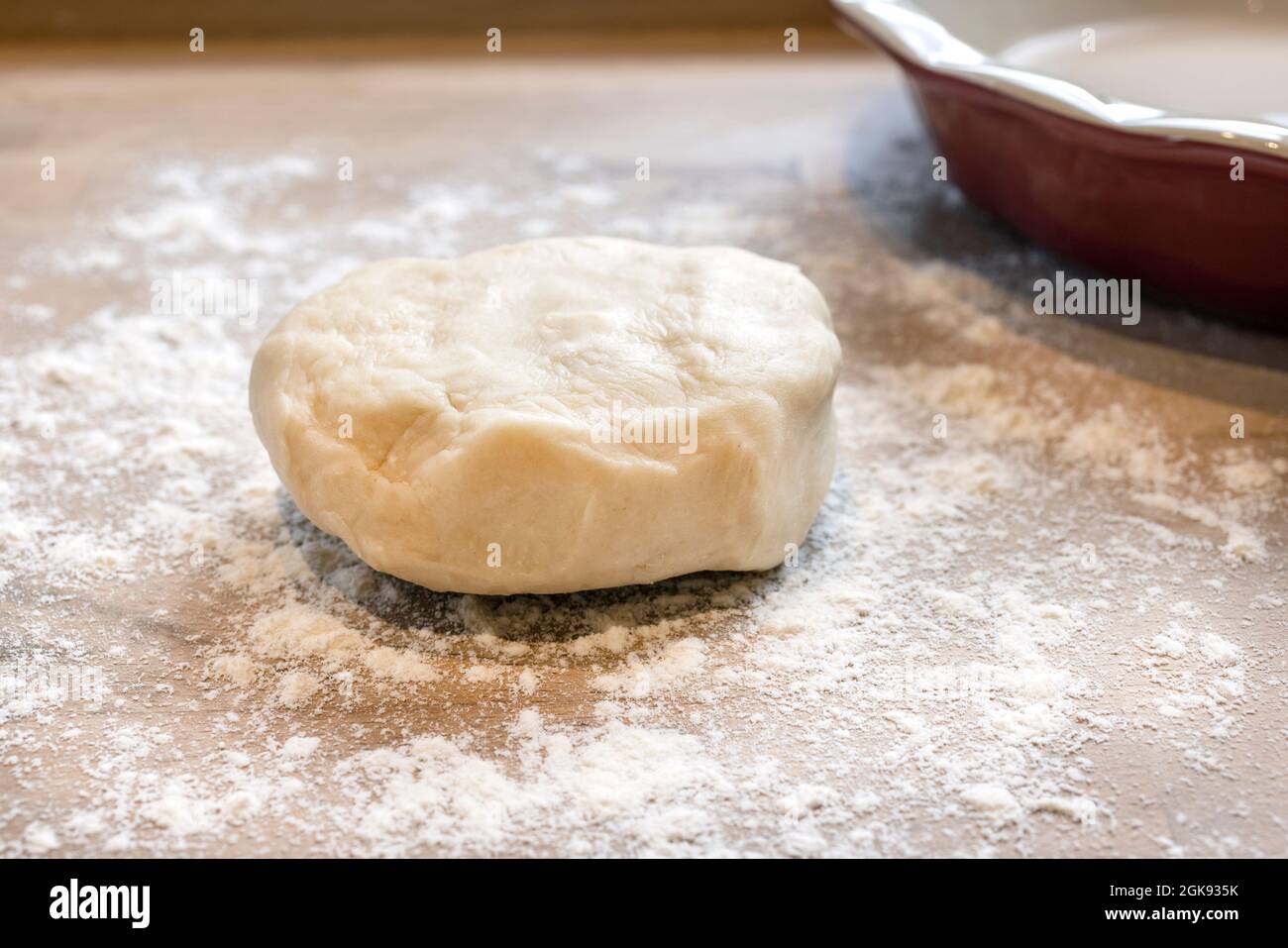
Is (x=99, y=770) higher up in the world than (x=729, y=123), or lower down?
lower down

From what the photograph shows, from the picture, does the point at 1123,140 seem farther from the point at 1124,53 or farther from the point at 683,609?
the point at 683,609

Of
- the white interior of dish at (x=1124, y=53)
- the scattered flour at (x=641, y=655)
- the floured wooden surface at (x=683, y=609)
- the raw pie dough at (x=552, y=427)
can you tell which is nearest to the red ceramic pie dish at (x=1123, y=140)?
the white interior of dish at (x=1124, y=53)

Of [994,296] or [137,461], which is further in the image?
[994,296]

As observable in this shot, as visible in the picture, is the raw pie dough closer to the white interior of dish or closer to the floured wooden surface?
the floured wooden surface

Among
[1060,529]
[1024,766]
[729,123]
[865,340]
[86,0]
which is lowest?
[1024,766]

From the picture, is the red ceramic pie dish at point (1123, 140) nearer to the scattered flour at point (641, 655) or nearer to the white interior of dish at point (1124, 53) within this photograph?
the white interior of dish at point (1124, 53)

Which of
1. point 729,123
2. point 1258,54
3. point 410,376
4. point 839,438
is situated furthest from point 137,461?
point 1258,54

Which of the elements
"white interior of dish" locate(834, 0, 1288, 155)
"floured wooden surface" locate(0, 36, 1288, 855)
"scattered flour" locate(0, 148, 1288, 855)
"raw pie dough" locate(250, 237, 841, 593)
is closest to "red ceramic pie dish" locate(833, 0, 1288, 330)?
"white interior of dish" locate(834, 0, 1288, 155)

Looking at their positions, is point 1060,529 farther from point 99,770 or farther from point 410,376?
point 99,770

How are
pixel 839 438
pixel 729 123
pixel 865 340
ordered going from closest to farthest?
pixel 839 438, pixel 865 340, pixel 729 123
